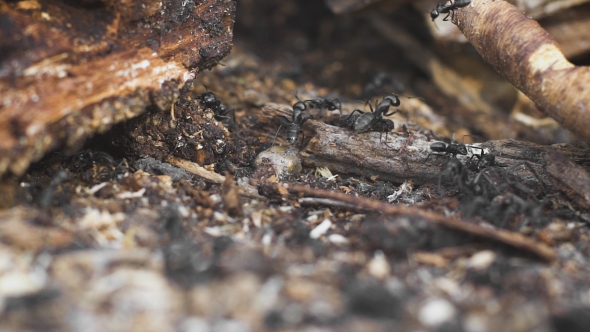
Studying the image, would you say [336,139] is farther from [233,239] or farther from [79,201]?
[79,201]

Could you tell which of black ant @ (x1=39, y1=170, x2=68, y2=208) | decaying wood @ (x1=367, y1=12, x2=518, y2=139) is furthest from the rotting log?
decaying wood @ (x1=367, y1=12, x2=518, y2=139)

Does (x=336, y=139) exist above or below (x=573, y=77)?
below

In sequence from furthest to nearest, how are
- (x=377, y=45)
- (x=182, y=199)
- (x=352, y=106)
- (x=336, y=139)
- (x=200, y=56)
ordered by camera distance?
1. (x=377, y=45)
2. (x=352, y=106)
3. (x=336, y=139)
4. (x=200, y=56)
5. (x=182, y=199)

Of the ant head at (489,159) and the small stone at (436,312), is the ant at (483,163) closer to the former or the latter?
the ant head at (489,159)

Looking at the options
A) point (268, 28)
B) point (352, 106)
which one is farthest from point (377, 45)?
point (352, 106)

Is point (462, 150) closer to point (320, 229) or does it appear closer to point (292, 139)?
point (292, 139)

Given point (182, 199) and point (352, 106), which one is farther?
point (352, 106)
